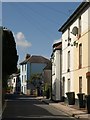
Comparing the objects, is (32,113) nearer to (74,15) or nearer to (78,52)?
(78,52)

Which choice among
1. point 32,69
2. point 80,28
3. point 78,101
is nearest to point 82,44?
point 80,28

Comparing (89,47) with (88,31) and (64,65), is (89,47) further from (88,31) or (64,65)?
(64,65)

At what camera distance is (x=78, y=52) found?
3459 cm

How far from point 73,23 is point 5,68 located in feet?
25.5

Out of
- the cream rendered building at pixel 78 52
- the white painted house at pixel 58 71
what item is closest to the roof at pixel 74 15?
the cream rendered building at pixel 78 52

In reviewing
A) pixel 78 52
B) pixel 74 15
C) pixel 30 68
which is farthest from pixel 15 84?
pixel 78 52

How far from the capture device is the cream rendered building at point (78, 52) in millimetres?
31087

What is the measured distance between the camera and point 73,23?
3800 centimetres

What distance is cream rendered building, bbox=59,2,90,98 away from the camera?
102 ft

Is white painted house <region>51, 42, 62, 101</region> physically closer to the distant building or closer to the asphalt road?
the asphalt road

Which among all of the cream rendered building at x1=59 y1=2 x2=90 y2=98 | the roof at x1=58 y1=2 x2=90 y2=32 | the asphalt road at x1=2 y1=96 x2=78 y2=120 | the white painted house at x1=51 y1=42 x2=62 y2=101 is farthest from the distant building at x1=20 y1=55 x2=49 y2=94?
the asphalt road at x1=2 y1=96 x2=78 y2=120

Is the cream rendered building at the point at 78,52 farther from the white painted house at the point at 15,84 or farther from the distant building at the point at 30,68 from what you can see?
the white painted house at the point at 15,84

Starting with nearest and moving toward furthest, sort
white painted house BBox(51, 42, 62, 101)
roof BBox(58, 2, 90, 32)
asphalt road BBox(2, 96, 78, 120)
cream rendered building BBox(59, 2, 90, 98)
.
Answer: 1. asphalt road BBox(2, 96, 78, 120)
2. cream rendered building BBox(59, 2, 90, 98)
3. roof BBox(58, 2, 90, 32)
4. white painted house BBox(51, 42, 62, 101)

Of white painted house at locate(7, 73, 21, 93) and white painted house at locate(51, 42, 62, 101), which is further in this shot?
white painted house at locate(7, 73, 21, 93)
